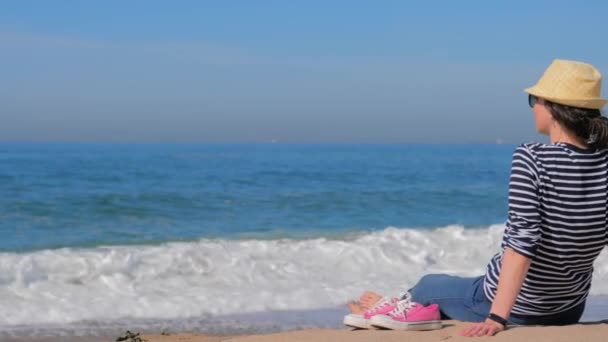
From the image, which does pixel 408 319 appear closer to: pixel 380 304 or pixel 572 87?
pixel 380 304

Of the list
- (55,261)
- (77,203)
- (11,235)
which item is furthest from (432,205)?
(55,261)

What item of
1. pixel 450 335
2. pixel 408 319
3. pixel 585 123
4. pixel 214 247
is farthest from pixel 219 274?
pixel 585 123

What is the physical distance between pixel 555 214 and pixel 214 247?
6.69 metres

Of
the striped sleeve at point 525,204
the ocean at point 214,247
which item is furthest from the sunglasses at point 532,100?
the ocean at point 214,247

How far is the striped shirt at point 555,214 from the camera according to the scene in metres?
3.23

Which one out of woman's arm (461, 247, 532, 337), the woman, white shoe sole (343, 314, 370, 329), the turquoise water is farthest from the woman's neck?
the turquoise water

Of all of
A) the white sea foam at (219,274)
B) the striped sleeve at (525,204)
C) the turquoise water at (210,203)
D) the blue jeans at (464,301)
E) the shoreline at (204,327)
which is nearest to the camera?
the striped sleeve at (525,204)

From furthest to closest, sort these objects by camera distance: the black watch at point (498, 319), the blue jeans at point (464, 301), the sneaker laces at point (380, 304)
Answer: the sneaker laces at point (380, 304)
the blue jeans at point (464, 301)
the black watch at point (498, 319)

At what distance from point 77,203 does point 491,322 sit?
38.8ft

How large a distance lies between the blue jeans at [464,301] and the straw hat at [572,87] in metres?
0.85

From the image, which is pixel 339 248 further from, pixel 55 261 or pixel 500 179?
pixel 500 179

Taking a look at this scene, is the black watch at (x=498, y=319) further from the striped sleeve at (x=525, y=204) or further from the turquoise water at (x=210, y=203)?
the turquoise water at (x=210, y=203)

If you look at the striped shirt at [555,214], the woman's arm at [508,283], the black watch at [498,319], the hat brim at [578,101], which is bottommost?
the black watch at [498,319]

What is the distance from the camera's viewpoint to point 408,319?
3.63m
